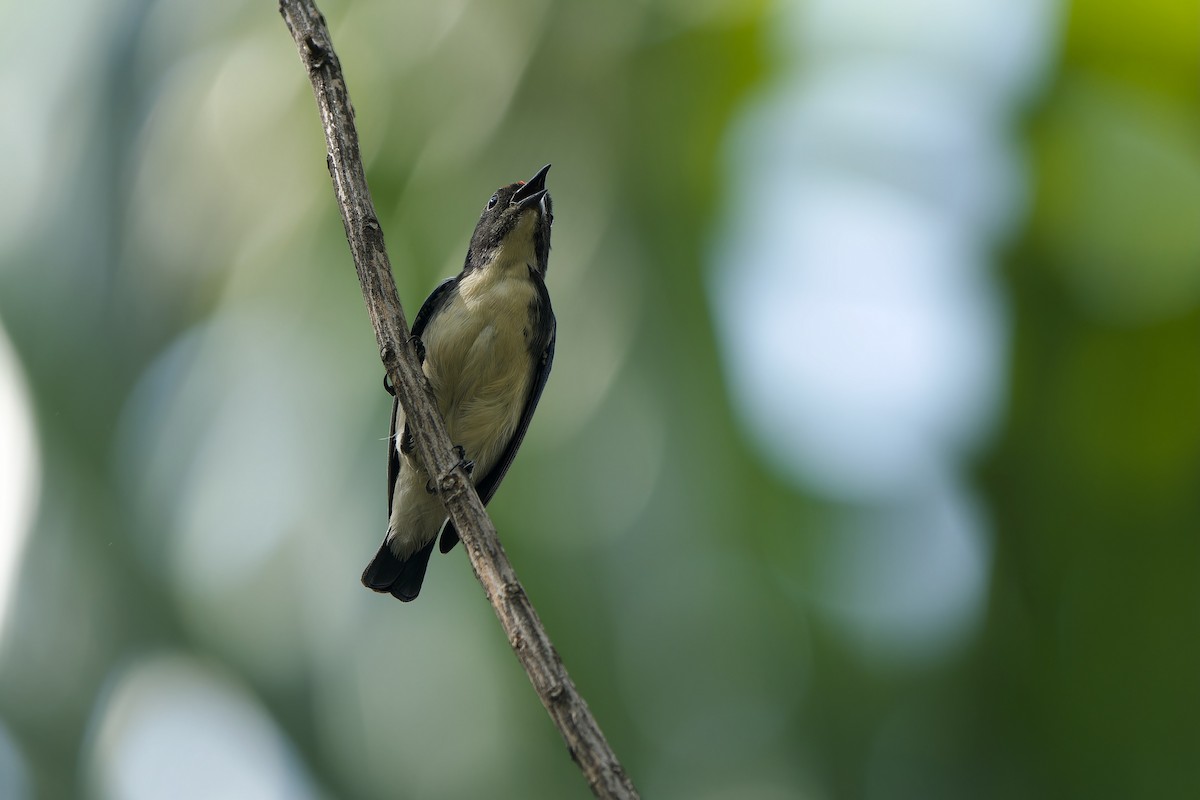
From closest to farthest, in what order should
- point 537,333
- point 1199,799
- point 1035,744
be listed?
point 537,333
point 1199,799
point 1035,744

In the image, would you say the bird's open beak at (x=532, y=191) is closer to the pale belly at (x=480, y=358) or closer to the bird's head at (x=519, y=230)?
the bird's head at (x=519, y=230)

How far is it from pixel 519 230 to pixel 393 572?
5.61 ft

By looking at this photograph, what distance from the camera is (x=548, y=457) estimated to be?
6.18 m

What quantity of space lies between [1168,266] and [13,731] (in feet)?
22.8

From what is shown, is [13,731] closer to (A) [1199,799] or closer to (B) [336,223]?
(B) [336,223]

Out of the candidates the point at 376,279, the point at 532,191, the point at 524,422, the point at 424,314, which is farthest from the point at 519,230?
the point at 376,279

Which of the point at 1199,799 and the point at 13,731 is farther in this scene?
the point at 13,731

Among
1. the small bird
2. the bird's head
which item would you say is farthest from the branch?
the bird's head

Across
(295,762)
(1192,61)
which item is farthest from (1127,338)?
(295,762)

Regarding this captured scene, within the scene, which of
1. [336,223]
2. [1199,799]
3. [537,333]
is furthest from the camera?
[336,223]

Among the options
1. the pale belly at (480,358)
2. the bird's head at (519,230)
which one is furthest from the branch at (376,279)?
the bird's head at (519,230)

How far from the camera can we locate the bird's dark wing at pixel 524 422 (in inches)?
203

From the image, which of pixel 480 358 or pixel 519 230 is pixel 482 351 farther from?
pixel 519 230

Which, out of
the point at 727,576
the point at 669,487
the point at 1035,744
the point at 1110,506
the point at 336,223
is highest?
the point at 336,223
